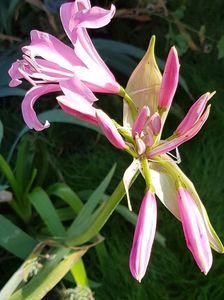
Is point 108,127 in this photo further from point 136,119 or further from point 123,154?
point 123,154

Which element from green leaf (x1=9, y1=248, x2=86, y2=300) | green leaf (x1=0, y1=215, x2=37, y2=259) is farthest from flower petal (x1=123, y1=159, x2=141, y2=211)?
green leaf (x1=0, y1=215, x2=37, y2=259)

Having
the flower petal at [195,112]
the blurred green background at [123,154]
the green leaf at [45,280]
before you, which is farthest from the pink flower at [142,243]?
the blurred green background at [123,154]

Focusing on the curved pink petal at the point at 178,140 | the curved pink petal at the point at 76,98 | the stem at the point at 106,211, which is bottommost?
the stem at the point at 106,211

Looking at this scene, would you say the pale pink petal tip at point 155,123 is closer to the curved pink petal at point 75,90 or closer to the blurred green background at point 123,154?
the curved pink petal at point 75,90

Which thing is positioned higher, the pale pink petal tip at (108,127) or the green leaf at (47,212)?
the pale pink petal tip at (108,127)

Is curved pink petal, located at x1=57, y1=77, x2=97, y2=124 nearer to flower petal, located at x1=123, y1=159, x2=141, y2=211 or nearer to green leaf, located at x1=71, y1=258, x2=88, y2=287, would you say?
flower petal, located at x1=123, y1=159, x2=141, y2=211

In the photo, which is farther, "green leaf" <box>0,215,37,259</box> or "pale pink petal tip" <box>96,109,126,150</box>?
"green leaf" <box>0,215,37,259</box>
